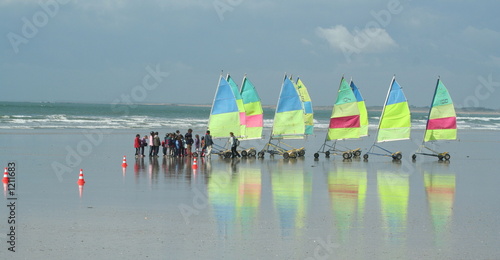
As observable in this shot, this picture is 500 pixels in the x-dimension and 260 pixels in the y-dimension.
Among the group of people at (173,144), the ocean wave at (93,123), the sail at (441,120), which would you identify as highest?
the sail at (441,120)

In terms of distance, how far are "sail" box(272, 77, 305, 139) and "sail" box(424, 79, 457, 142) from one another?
22.9ft

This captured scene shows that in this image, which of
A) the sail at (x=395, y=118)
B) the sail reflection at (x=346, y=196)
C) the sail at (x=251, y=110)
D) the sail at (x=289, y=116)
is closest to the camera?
the sail reflection at (x=346, y=196)

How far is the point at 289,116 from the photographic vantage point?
3709 cm

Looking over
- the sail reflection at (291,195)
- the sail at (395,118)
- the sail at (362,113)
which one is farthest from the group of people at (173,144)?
the sail at (362,113)

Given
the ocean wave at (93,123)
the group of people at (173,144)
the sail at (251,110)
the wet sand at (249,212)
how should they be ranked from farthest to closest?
the ocean wave at (93,123)
the sail at (251,110)
the group of people at (173,144)
the wet sand at (249,212)

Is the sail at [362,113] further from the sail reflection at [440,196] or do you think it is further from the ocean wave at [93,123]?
the ocean wave at [93,123]

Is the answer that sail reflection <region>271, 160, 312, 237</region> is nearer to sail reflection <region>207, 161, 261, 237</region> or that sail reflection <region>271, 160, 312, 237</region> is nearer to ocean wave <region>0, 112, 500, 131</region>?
sail reflection <region>207, 161, 261, 237</region>

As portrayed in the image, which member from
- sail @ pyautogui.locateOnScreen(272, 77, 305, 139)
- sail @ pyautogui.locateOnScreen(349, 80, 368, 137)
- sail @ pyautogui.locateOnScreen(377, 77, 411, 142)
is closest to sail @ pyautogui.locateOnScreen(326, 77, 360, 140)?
sail @ pyautogui.locateOnScreen(377, 77, 411, 142)

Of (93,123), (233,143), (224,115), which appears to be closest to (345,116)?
(224,115)

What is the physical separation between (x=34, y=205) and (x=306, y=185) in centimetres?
918

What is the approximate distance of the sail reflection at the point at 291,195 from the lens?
50.3 feet

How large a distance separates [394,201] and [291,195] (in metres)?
2.96

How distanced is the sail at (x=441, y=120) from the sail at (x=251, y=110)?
9.13 meters

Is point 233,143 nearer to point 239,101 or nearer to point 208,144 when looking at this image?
point 208,144
